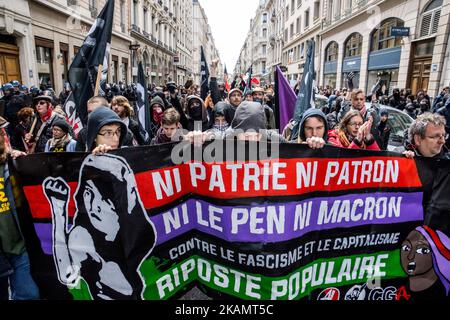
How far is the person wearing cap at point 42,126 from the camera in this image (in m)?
4.36

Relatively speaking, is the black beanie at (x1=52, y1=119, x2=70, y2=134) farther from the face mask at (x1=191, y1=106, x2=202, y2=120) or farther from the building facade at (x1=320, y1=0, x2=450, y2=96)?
the building facade at (x1=320, y1=0, x2=450, y2=96)

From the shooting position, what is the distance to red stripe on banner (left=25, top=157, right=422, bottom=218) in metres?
2.27

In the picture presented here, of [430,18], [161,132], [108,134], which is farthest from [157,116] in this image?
[430,18]

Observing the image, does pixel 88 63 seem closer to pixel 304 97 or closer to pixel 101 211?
pixel 101 211

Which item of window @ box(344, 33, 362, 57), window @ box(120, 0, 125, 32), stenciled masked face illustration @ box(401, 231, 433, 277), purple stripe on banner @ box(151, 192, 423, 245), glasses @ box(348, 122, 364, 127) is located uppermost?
window @ box(120, 0, 125, 32)

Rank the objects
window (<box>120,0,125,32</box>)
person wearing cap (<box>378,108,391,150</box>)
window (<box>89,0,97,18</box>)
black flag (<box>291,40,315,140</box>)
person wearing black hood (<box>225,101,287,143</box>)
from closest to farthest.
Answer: person wearing black hood (<box>225,101,287,143</box>) < black flag (<box>291,40,315,140</box>) < person wearing cap (<box>378,108,391,150</box>) < window (<box>89,0,97,18</box>) < window (<box>120,0,125,32</box>)

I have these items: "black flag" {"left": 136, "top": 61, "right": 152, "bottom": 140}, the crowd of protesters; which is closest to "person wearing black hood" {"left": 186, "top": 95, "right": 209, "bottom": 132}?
the crowd of protesters

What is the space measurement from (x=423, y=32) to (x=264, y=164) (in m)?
16.3

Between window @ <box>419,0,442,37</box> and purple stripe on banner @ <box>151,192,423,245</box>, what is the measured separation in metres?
14.8

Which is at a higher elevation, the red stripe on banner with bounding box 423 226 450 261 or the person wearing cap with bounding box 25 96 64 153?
the person wearing cap with bounding box 25 96 64 153

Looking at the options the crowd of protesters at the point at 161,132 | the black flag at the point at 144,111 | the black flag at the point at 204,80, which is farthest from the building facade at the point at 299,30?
the black flag at the point at 144,111

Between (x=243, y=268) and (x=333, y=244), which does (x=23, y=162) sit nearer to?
(x=243, y=268)

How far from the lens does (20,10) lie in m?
12.1
